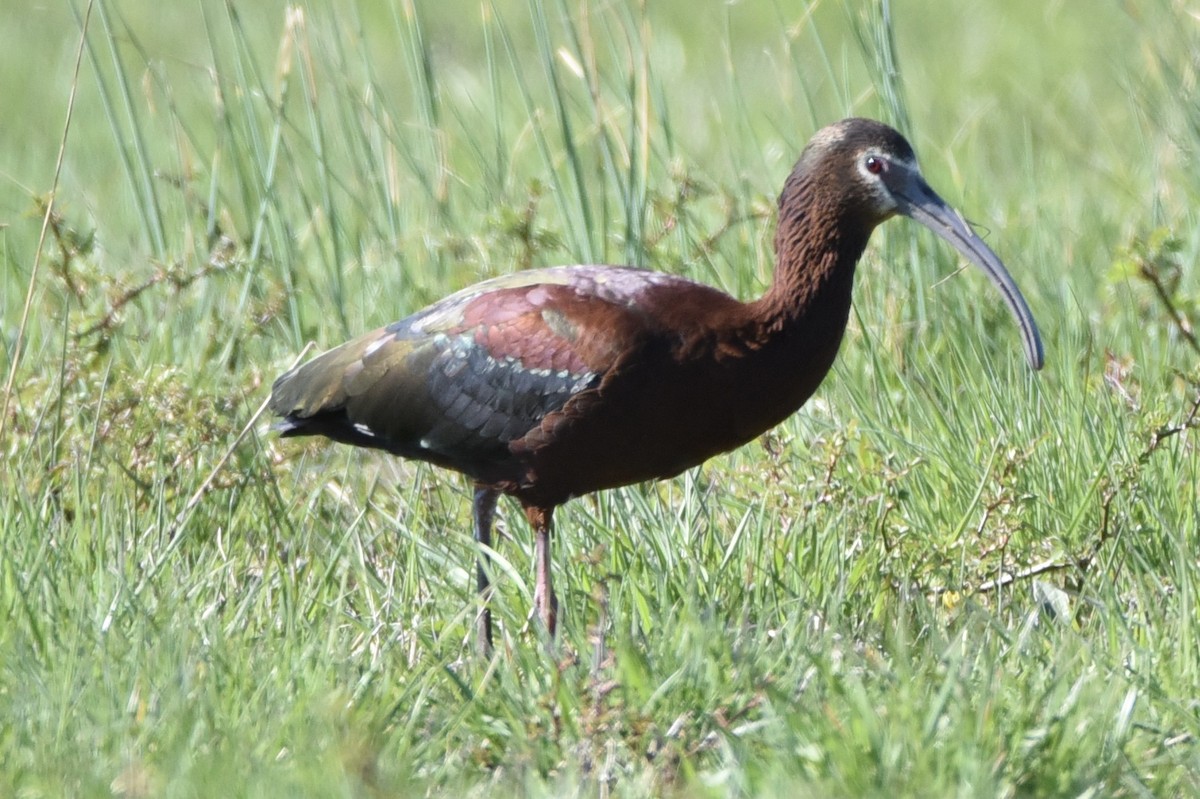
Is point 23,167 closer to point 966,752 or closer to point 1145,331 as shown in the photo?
point 1145,331

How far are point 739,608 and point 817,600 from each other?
0.51ft

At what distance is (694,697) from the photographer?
118 inches

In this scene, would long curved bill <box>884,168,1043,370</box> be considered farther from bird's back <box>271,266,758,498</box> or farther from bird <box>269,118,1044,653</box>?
bird's back <box>271,266,758,498</box>

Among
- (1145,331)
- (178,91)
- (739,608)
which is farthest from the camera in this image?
(178,91)

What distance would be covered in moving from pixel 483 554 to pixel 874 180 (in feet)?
3.74

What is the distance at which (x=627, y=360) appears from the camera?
11.8ft

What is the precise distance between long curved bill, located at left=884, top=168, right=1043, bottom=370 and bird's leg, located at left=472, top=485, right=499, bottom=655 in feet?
3.59

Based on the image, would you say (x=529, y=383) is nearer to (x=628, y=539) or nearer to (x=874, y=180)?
(x=628, y=539)

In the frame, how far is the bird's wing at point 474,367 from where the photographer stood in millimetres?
3701

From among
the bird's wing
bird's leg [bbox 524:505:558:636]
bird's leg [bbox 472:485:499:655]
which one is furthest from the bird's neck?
bird's leg [bbox 472:485:499:655]

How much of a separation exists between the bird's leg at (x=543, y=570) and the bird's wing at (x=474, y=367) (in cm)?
18

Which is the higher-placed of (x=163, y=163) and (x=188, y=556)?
(x=163, y=163)

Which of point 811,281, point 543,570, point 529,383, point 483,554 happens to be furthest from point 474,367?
point 811,281

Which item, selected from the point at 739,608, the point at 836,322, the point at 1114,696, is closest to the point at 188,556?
the point at 739,608
